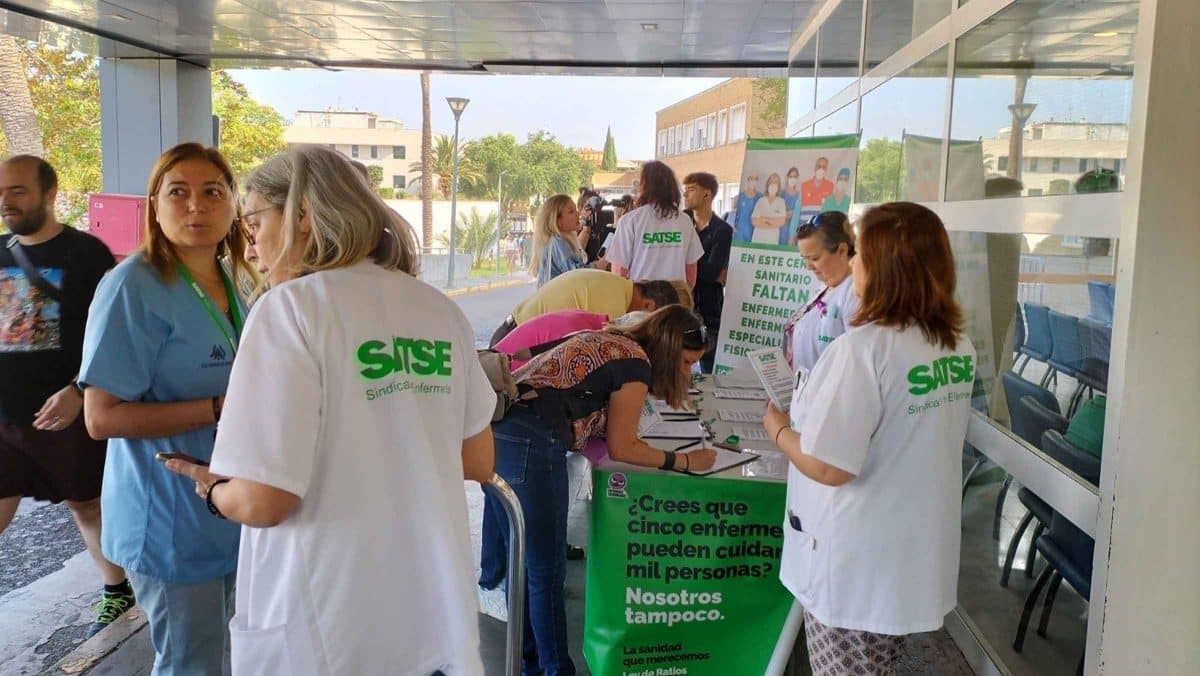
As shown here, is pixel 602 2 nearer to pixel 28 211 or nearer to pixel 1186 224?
pixel 28 211

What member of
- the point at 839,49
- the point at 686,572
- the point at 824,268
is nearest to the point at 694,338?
the point at 686,572

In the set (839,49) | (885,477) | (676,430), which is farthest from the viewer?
(839,49)

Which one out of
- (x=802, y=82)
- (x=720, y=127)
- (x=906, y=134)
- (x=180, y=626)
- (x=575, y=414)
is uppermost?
(x=720, y=127)

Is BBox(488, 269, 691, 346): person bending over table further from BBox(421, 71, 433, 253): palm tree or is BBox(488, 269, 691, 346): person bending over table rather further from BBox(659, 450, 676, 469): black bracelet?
BBox(421, 71, 433, 253): palm tree

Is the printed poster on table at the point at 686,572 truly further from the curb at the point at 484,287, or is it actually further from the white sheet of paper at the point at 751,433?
the curb at the point at 484,287

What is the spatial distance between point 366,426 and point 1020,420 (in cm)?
207

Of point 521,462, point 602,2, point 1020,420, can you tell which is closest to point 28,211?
point 521,462

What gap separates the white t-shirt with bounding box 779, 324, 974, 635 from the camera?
5.89ft

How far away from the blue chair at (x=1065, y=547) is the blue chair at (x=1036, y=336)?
258 millimetres

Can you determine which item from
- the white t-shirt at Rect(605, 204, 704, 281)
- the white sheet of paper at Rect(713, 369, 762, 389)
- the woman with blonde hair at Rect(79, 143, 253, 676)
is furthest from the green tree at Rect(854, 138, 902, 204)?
the woman with blonde hair at Rect(79, 143, 253, 676)

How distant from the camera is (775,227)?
4.55 meters

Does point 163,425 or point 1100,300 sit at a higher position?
point 1100,300

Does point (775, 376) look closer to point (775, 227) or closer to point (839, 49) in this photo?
point (775, 227)

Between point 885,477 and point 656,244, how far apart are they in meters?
3.37
